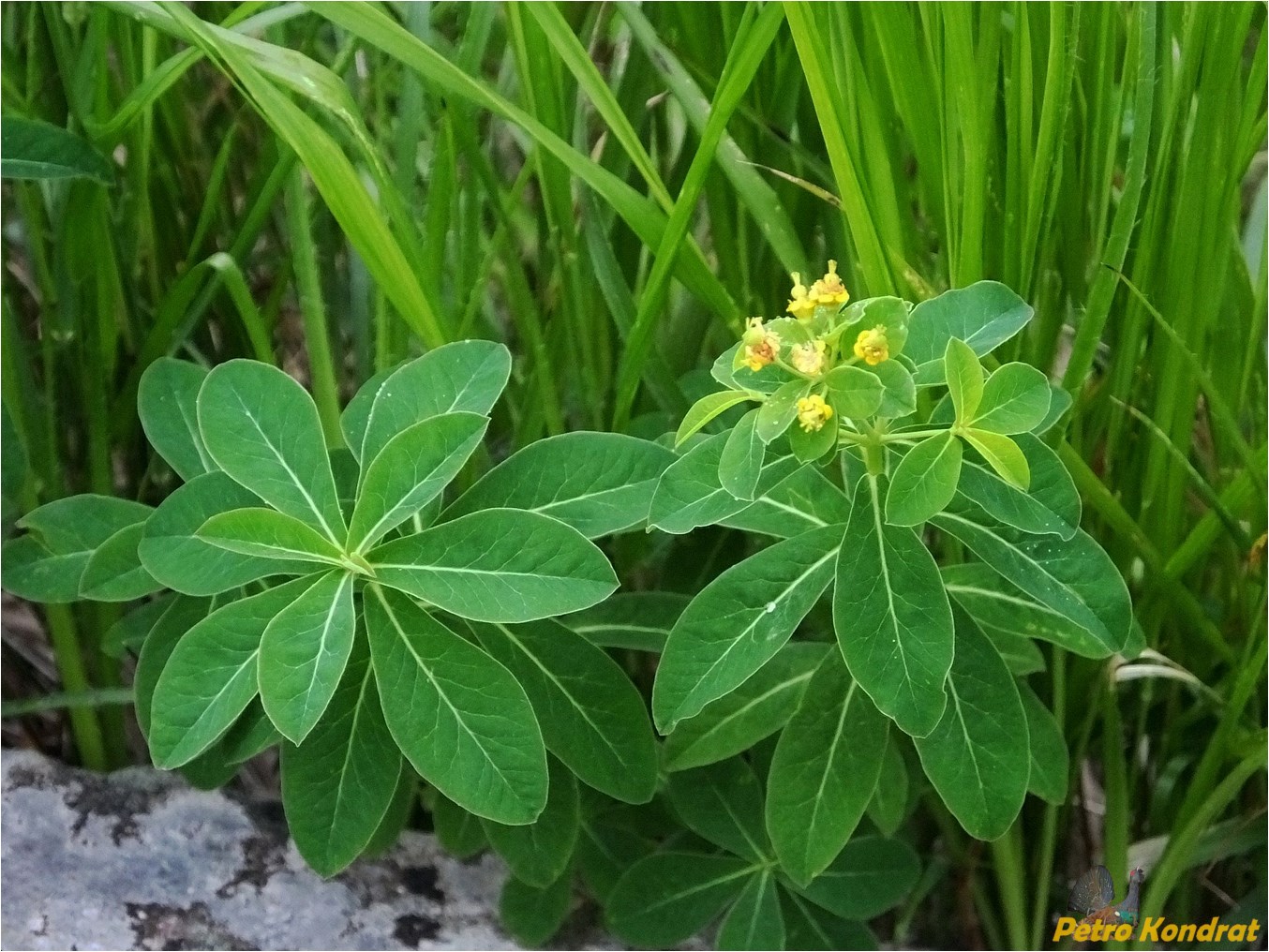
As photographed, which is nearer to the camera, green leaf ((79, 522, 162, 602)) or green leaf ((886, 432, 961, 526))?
green leaf ((886, 432, 961, 526))

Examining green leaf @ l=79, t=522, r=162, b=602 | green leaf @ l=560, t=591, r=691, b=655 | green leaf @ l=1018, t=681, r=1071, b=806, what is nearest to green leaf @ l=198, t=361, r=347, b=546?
green leaf @ l=79, t=522, r=162, b=602

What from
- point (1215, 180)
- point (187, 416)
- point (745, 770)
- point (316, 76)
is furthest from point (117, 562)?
point (1215, 180)

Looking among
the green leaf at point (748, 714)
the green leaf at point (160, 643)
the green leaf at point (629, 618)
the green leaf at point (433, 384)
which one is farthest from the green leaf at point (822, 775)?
the green leaf at point (160, 643)

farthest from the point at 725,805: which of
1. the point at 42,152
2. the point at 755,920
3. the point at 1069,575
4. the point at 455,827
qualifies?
the point at 42,152

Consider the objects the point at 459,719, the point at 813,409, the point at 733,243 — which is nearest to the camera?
the point at 813,409

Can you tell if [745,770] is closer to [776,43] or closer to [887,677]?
[887,677]

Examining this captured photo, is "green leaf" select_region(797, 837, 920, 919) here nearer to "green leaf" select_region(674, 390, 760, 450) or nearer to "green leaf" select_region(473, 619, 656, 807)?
"green leaf" select_region(473, 619, 656, 807)

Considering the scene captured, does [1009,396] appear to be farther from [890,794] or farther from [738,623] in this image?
[890,794]
